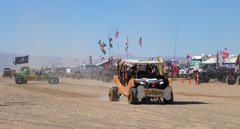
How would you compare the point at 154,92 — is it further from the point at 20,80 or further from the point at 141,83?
the point at 20,80

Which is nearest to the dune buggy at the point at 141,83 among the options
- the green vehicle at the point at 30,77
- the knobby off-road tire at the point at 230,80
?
the knobby off-road tire at the point at 230,80

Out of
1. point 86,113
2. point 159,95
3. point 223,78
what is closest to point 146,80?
point 159,95

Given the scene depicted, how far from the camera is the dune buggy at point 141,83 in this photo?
Result: 19.8m

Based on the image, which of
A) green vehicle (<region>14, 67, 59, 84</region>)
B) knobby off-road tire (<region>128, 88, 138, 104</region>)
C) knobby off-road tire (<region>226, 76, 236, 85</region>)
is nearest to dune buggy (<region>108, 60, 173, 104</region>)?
knobby off-road tire (<region>128, 88, 138, 104</region>)

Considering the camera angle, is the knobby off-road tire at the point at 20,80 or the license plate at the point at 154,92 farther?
the knobby off-road tire at the point at 20,80

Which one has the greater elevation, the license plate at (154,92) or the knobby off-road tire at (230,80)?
the knobby off-road tire at (230,80)

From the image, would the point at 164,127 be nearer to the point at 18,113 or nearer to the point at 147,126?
the point at 147,126

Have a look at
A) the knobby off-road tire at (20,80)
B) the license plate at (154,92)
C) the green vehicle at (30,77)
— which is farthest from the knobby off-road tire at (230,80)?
the license plate at (154,92)

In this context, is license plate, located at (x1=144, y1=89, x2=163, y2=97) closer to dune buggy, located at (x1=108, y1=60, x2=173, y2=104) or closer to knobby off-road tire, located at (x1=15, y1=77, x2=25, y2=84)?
dune buggy, located at (x1=108, y1=60, x2=173, y2=104)

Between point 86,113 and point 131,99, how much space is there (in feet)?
14.2

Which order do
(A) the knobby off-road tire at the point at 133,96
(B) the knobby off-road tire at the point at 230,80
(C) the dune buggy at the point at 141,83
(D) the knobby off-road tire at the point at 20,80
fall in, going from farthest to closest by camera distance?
(D) the knobby off-road tire at the point at 20,80 < (B) the knobby off-road tire at the point at 230,80 < (C) the dune buggy at the point at 141,83 < (A) the knobby off-road tire at the point at 133,96

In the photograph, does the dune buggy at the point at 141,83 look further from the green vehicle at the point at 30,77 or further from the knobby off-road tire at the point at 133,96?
the green vehicle at the point at 30,77

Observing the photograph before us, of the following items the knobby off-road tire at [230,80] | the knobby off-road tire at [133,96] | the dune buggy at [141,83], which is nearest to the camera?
the knobby off-road tire at [133,96]

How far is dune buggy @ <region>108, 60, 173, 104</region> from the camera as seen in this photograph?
19844 millimetres
